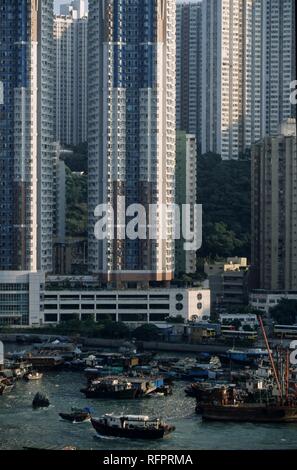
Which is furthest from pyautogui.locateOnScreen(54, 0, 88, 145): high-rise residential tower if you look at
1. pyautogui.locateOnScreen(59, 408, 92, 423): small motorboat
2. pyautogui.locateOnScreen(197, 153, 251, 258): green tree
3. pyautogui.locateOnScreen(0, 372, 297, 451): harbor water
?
pyautogui.locateOnScreen(59, 408, 92, 423): small motorboat

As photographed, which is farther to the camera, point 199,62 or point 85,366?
point 199,62

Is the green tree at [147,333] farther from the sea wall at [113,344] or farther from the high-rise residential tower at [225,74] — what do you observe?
the high-rise residential tower at [225,74]

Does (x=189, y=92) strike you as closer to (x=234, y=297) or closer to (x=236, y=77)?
(x=236, y=77)

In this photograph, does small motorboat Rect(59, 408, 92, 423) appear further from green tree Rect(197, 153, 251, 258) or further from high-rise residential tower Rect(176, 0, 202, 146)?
high-rise residential tower Rect(176, 0, 202, 146)

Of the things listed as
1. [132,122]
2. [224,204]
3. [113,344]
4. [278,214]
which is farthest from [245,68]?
[113,344]

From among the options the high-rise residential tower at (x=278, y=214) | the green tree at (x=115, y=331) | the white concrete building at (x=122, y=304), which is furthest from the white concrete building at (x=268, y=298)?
the green tree at (x=115, y=331)

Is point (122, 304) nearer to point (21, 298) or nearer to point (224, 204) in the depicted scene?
point (21, 298)
